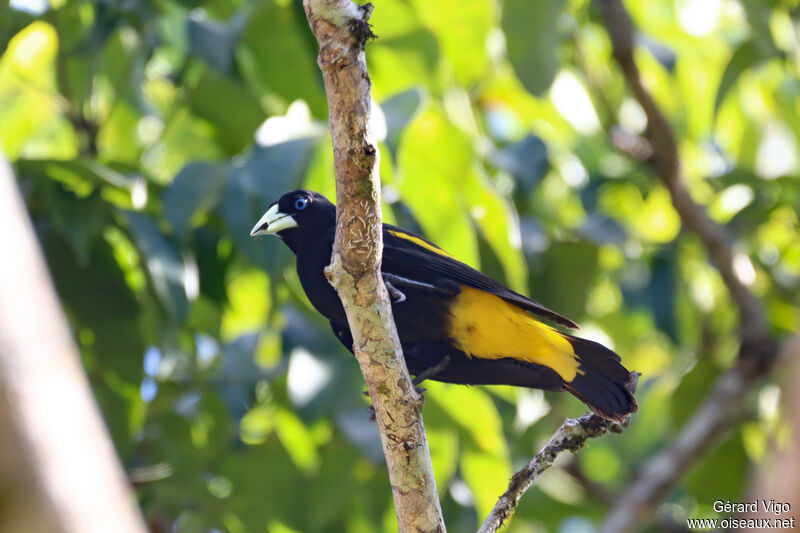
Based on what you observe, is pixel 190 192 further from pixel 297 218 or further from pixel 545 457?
pixel 545 457

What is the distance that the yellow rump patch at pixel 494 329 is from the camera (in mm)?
3148

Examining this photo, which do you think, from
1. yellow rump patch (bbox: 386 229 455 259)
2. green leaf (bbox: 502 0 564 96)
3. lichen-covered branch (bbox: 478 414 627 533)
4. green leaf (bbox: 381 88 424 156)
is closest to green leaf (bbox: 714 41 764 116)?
green leaf (bbox: 502 0 564 96)

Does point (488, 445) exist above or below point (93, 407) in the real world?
above

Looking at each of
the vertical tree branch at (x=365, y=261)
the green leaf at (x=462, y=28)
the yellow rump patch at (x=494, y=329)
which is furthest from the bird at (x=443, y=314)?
the green leaf at (x=462, y=28)

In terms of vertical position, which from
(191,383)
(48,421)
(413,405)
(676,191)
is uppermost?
(676,191)

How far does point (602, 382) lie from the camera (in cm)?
281

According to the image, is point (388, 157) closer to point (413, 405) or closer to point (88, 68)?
point (413, 405)

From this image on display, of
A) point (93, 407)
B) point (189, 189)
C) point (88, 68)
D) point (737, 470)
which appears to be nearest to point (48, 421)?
point (93, 407)

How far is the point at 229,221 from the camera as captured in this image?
3.80 m

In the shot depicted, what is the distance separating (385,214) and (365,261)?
1.49 meters

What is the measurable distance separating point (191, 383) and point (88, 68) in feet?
6.30

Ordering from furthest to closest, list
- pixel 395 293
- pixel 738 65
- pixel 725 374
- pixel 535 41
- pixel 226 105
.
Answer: pixel 725 374, pixel 738 65, pixel 226 105, pixel 535 41, pixel 395 293

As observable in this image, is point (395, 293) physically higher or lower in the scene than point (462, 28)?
Answer: lower

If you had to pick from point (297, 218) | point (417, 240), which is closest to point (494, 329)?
point (417, 240)
